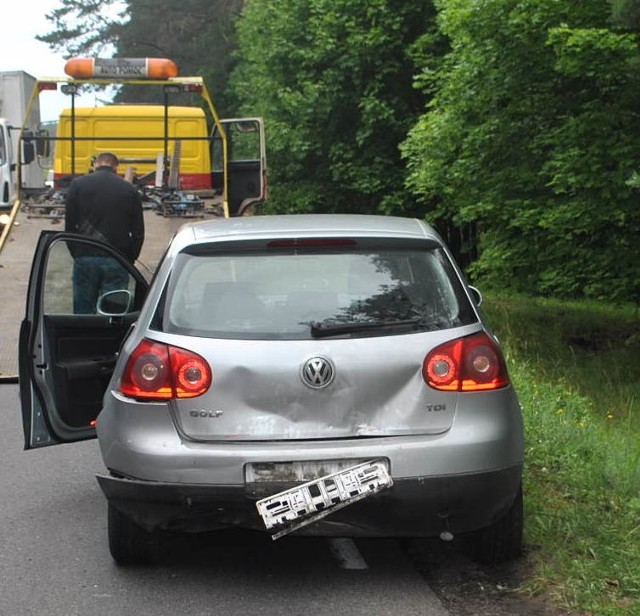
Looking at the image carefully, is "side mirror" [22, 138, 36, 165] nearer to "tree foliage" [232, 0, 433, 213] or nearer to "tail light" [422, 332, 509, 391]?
"tree foliage" [232, 0, 433, 213]

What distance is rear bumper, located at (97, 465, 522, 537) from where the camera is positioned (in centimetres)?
448

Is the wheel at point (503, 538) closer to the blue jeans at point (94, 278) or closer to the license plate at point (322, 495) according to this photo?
the license plate at point (322, 495)

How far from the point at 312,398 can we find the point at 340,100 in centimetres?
2430

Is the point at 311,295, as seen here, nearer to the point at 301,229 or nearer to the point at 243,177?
the point at 301,229

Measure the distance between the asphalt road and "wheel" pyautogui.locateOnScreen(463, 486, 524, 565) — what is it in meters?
0.32

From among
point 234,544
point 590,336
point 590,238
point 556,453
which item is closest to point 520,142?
point 590,238

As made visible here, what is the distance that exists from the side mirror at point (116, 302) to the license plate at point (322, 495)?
2.26 metres

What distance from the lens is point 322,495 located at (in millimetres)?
4434

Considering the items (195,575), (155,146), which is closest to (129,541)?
(195,575)

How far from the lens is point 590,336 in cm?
1858

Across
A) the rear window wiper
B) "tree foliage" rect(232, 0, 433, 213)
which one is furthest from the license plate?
"tree foliage" rect(232, 0, 433, 213)

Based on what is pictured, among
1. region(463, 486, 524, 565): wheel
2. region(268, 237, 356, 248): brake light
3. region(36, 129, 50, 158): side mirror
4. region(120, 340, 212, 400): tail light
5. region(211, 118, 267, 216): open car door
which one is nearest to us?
region(120, 340, 212, 400): tail light

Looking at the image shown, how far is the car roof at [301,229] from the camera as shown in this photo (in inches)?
194

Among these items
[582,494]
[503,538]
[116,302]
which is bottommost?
[582,494]
